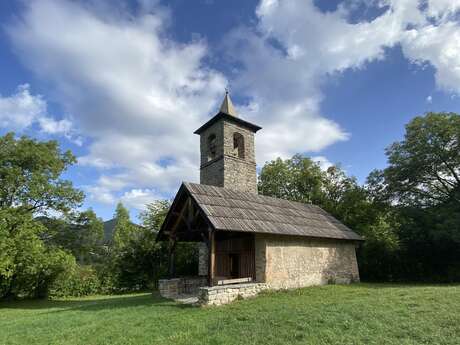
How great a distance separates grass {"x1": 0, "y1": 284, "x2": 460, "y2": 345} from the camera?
206 inches

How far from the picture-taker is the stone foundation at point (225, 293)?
8547mm

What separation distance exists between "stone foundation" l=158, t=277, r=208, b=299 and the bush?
8186mm

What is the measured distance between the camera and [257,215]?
1170 centimetres

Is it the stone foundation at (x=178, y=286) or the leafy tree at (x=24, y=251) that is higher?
the leafy tree at (x=24, y=251)

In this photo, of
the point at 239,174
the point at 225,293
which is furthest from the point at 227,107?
the point at 225,293

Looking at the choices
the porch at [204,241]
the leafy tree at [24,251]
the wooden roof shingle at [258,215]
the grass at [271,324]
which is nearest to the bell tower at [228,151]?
the wooden roof shingle at [258,215]

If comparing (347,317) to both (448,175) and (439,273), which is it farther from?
(448,175)

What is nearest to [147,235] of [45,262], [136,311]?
[45,262]

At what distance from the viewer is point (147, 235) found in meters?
19.5

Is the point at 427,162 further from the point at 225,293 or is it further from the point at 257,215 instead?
the point at 225,293

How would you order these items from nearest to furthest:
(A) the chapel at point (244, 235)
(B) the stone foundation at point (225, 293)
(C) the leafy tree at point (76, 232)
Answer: (B) the stone foundation at point (225, 293) < (A) the chapel at point (244, 235) < (C) the leafy tree at point (76, 232)

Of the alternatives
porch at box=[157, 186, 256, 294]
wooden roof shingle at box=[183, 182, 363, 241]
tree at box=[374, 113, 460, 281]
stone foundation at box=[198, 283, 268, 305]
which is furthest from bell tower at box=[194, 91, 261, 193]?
tree at box=[374, 113, 460, 281]

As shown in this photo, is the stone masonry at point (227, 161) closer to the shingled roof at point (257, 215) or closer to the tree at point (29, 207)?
the shingled roof at point (257, 215)

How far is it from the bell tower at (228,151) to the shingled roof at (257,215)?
2.46 m
